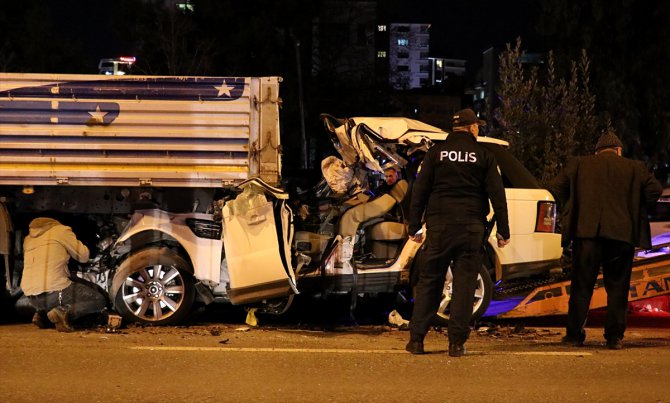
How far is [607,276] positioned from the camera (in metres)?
7.56

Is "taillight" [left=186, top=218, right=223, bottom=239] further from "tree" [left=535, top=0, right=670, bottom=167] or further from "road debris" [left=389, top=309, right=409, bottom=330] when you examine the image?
"tree" [left=535, top=0, right=670, bottom=167]

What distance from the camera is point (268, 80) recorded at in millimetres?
8508

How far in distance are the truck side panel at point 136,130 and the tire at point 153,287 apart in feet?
2.33

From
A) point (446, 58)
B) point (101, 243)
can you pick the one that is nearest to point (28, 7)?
point (101, 243)

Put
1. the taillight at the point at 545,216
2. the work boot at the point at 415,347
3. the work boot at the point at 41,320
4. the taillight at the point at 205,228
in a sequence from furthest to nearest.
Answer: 1. the taillight at the point at 545,216
2. the taillight at the point at 205,228
3. the work boot at the point at 41,320
4. the work boot at the point at 415,347

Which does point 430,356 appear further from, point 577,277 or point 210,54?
point 210,54

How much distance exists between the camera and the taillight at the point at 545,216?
29.3 feet

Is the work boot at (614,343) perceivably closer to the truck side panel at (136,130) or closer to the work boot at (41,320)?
the truck side panel at (136,130)

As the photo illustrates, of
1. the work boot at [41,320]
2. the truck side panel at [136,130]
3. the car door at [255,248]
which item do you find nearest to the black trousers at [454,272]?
the car door at [255,248]

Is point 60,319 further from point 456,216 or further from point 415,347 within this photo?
point 456,216

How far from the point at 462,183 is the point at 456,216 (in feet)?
0.83

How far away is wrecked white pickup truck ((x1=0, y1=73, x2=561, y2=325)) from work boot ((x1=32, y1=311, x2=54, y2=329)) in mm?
519

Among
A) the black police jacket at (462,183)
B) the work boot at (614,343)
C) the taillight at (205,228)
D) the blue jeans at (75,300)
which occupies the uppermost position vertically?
the black police jacket at (462,183)

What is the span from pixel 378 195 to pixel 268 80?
5.55 ft
